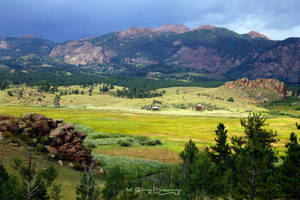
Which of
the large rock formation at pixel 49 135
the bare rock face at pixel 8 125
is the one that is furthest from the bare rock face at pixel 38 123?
the bare rock face at pixel 8 125

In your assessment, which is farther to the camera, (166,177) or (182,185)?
(166,177)

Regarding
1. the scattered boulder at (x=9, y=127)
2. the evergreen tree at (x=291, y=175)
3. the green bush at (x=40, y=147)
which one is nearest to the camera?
the evergreen tree at (x=291, y=175)

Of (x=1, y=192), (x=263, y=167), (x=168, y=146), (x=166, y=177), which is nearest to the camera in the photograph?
(x=1, y=192)

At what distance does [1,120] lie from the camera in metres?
43.3

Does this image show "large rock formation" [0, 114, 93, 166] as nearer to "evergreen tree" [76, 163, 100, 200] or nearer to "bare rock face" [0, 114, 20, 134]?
"bare rock face" [0, 114, 20, 134]

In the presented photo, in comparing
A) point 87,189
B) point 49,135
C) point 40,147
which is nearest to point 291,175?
point 87,189

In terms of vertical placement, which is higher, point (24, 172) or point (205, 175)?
point (24, 172)

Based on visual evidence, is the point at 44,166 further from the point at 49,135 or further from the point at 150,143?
the point at 150,143

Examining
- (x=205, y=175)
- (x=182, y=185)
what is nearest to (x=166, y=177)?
(x=182, y=185)

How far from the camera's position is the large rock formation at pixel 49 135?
137ft

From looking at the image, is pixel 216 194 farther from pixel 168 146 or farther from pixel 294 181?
pixel 168 146

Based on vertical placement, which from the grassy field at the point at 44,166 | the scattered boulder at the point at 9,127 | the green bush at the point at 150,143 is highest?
the scattered boulder at the point at 9,127

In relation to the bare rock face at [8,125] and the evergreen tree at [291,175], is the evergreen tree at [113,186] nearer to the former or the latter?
the evergreen tree at [291,175]

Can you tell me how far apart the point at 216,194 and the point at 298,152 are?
1377 centimetres
